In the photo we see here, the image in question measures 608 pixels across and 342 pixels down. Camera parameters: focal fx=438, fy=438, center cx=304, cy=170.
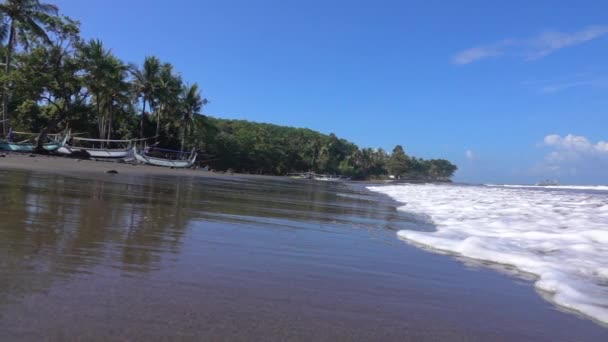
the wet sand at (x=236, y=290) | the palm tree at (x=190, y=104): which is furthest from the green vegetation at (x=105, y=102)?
the wet sand at (x=236, y=290)

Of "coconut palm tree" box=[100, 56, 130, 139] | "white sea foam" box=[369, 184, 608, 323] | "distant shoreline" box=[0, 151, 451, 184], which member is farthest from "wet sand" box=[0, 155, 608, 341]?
"coconut palm tree" box=[100, 56, 130, 139]

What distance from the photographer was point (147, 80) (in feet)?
138

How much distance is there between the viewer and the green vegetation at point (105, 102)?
89.1 feet

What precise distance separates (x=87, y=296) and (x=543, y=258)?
4027mm

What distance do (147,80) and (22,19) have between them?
50.7ft

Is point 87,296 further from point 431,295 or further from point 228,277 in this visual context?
point 431,295

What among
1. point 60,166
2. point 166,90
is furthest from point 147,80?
point 60,166

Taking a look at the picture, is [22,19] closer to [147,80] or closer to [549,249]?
[147,80]

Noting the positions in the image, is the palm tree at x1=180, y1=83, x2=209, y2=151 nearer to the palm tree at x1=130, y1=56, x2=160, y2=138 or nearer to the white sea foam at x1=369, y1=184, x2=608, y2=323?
the palm tree at x1=130, y1=56, x2=160, y2=138

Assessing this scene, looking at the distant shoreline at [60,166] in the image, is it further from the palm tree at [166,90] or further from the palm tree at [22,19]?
the palm tree at [166,90]

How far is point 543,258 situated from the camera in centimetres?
428

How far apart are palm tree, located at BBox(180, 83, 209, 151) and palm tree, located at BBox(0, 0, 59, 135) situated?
67.2ft

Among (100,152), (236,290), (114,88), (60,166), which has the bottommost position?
(236,290)

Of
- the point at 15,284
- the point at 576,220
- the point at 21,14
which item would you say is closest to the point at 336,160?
the point at 21,14
